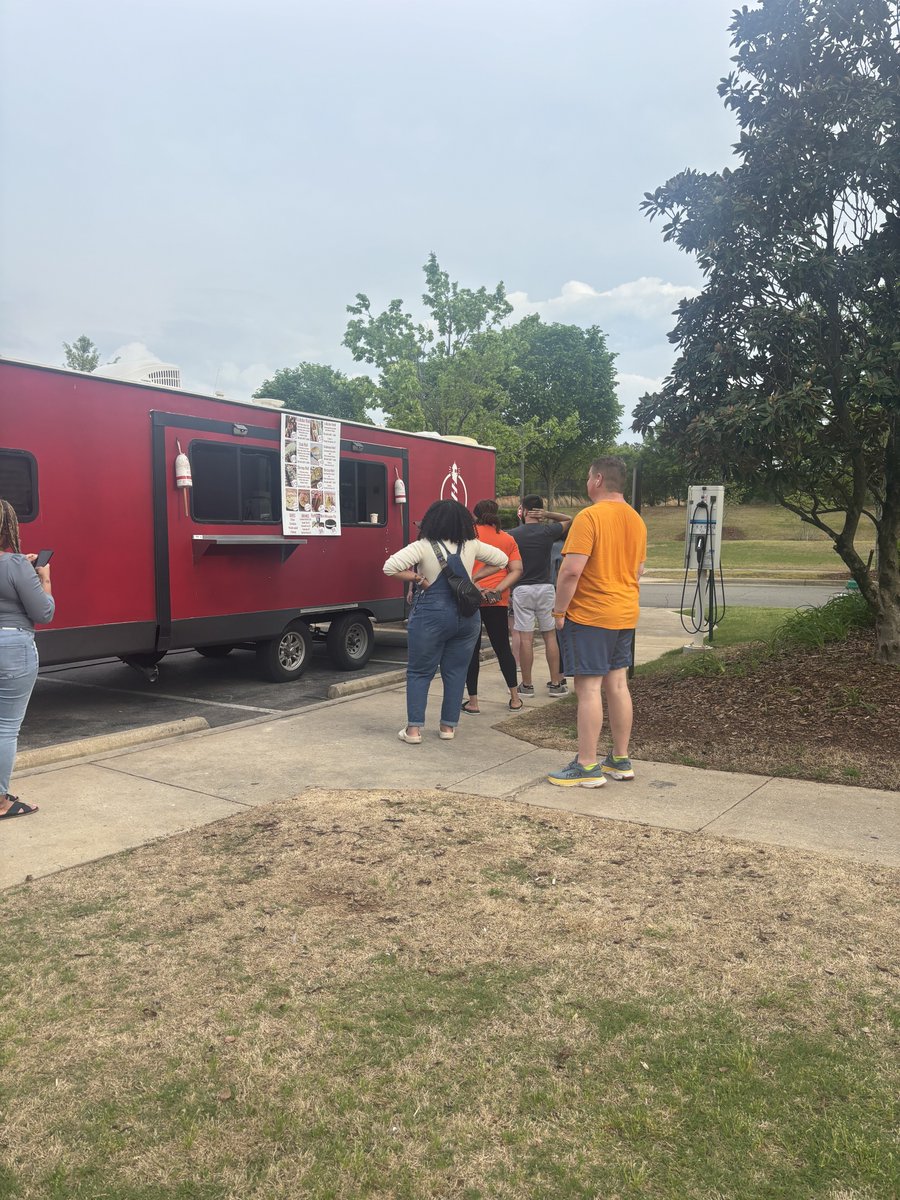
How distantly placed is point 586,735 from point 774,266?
12.5 feet

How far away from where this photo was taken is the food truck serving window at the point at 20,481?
21.5ft

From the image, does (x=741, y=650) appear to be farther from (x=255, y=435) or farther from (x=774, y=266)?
(x=255, y=435)

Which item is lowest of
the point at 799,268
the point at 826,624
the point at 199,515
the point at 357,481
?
the point at 826,624

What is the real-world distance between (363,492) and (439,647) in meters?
4.14

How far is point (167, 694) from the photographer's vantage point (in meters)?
8.83

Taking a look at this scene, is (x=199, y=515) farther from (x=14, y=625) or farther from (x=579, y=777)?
(x=579, y=777)

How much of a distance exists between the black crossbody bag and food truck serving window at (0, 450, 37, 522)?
3098 mm

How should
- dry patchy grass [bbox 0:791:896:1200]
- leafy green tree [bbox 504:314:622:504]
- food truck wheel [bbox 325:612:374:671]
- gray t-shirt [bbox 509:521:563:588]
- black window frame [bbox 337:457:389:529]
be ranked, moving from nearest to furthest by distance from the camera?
dry patchy grass [bbox 0:791:896:1200] → gray t-shirt [bbox 509:521:563:588] → black window frame [bbox 337:457:389:529] → food truck wheel [bbox 325:612:374:671] → leafy green tree [bbox 504:314:622:504]

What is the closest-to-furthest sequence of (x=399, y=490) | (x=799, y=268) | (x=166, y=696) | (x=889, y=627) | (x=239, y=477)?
(x=799, y=268), (x=889, y=627), (x=239, y=477), (x=166, y=696), (x=399, y=490)

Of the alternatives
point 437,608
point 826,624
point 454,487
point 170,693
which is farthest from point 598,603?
point 454,487

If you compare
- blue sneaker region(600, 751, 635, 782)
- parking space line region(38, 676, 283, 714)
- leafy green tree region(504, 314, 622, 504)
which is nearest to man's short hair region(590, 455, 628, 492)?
blue sneaker region(600, 751, 635, 782)

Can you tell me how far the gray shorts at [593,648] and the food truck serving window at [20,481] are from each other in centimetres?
421

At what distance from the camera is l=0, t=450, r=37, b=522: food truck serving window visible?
655cm

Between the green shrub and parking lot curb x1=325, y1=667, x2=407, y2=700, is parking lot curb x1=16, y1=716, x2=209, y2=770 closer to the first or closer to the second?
parking lot curb x1=325, y1=667, x2=407, y2=700
